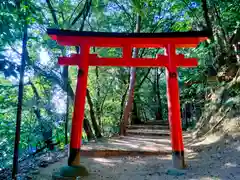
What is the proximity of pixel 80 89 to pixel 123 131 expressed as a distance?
4876 millimetres

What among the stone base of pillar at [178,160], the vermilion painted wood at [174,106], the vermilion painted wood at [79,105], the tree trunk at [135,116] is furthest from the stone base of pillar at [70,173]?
the tree trunk at [135,116]

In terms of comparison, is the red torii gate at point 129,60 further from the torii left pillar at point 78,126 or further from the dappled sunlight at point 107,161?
the dappled sunlight at point 107,161

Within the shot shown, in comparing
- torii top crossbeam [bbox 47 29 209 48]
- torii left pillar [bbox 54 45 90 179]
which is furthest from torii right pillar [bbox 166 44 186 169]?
torii left pillar [bbox 54 45 90 179]

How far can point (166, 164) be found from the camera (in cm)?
439

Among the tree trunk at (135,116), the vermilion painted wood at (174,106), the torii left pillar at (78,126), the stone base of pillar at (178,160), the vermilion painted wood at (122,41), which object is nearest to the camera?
the torii left pillar at (78,126)

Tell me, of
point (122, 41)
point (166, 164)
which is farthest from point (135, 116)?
point (122, 41)

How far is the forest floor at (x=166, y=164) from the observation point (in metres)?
3.42

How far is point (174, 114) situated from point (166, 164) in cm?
120

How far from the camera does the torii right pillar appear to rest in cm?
390

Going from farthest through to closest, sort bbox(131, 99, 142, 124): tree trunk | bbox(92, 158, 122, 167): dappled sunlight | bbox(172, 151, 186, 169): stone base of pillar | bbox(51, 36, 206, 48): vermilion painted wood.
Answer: bbox(131, 99, 142, 124): tree trunk → bbox(92, 158, 122, 167): dappled sunlight → bbox(51, 36, 206, 48): vermilion painted wood → bbox(172, 151, 186, 169): stone base of pillar

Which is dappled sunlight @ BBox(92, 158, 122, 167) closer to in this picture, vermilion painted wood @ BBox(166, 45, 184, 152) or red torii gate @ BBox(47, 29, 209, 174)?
red torii gate @ BBox(47, 29, 209, 174)

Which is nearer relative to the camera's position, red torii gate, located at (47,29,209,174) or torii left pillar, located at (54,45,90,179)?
torii left pillar, located at (54,45,90,179)

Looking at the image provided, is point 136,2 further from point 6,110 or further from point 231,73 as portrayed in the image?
point 6,110

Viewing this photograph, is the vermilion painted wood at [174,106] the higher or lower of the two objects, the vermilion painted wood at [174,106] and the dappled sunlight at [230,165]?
the higher
